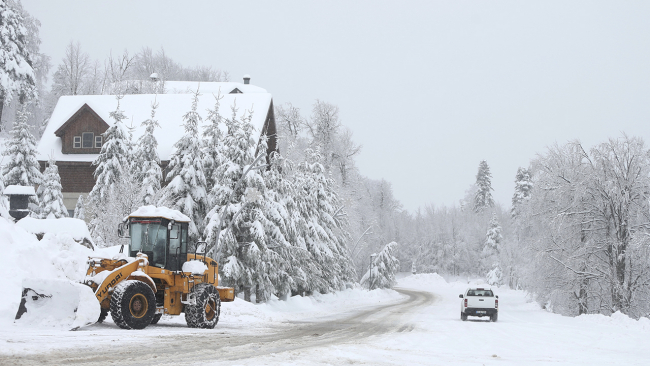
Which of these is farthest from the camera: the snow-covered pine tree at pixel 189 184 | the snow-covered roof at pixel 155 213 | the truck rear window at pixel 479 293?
the snow-covered pine tree at pixel 189 184

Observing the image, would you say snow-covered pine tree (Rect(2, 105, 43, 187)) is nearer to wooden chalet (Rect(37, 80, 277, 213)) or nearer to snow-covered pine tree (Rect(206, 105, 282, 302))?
wooden chalet (Rect(37, 80, 277, 213))

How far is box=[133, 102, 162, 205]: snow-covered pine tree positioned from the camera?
29.7 m

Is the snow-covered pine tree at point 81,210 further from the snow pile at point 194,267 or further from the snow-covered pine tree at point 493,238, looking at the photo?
the snow-covered pine tree at point 493,238

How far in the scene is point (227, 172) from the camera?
Result: 27609 millimetres

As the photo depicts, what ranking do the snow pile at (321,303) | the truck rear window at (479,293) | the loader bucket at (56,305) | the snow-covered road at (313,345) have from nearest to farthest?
1. the snow-covered road at (313,345)
2. the loader bucket at (56,305)
3. the truck rear window at (479,293)
4. the snow pile at (321,303)

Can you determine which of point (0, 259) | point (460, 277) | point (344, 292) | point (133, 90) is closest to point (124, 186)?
point (0, 259)

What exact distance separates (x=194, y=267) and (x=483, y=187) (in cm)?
10880

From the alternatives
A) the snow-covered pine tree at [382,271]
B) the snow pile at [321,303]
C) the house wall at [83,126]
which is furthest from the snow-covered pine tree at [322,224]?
the house wall at [83,126]

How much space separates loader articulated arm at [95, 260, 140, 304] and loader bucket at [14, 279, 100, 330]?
722 millimetres

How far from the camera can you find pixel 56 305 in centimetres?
1333

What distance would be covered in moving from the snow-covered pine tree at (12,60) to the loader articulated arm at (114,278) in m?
Answer: 37.0

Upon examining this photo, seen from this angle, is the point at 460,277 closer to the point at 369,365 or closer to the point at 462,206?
the point at 462,206

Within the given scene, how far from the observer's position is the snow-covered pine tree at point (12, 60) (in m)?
45.3

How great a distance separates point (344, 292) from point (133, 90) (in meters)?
32.0
